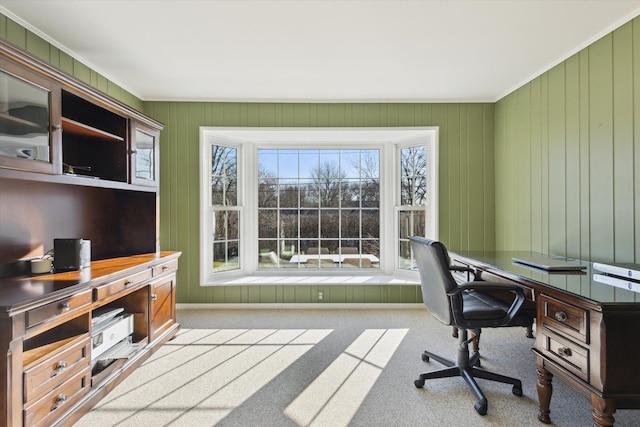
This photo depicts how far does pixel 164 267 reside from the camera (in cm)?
273

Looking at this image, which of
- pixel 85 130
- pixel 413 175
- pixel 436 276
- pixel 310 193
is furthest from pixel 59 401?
pixel 413 175

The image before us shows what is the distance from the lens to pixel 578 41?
2385 mm

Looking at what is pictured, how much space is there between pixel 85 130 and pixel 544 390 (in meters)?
Result: 3.36

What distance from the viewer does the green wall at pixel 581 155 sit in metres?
2.09

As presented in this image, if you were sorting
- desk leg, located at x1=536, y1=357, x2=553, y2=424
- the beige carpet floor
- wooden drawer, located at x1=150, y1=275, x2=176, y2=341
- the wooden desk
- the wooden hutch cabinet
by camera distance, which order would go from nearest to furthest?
the wooden desk → the wooden hutch cabinet → desk leg, located at x1=536, y1=357, x2=553, y2=424 → the beige carpet floor → wooden drawer, located at x1=150, y1=275, x2=176, y2=341

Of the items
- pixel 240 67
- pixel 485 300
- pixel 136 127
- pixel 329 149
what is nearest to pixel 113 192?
pixel 136 127

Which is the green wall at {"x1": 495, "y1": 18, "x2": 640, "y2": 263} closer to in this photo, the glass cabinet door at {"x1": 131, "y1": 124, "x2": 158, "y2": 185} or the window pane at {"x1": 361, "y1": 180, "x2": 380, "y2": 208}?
the window pane at {"x1": 361, "y1": 180, "x2": 380, "y2": 208}

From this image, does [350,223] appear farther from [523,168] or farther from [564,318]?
[564,318]

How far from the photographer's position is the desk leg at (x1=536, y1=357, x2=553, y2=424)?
5.56 feet

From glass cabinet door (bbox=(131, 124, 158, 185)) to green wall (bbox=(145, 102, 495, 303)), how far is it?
740mm

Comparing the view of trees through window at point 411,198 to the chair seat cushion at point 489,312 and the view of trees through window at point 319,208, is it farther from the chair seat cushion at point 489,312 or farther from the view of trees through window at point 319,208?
the chair seat cushion at point 489,312

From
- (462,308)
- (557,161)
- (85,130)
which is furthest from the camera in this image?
(557,161)

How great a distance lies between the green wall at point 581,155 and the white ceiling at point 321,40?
0.19 metres

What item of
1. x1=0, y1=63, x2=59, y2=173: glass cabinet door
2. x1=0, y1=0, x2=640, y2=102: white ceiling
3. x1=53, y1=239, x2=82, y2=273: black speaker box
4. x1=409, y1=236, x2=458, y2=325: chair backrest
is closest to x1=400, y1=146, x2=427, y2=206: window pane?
x1=0, y1=0, x2=640, y2=102: white ceiling
